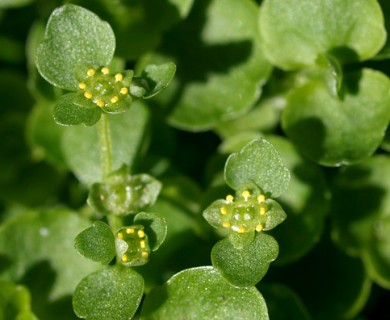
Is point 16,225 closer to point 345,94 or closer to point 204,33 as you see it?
point 204,33

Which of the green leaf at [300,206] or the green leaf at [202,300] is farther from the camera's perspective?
the green leaf at [300,206]

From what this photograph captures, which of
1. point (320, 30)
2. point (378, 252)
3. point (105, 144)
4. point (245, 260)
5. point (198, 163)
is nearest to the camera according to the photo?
point (245, 260)

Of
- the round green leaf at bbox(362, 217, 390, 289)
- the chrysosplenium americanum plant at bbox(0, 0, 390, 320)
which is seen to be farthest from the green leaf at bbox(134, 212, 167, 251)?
the round green leaf at bbox(362, 217, 390, 289)

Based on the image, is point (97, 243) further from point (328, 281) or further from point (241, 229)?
point (328, 281)

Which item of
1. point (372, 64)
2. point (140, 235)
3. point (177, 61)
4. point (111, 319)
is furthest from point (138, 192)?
point (372, 64)

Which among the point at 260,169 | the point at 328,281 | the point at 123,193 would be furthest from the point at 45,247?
the point at 328,281

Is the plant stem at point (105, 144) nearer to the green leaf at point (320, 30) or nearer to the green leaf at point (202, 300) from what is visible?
the green leaf at point (202, 300)

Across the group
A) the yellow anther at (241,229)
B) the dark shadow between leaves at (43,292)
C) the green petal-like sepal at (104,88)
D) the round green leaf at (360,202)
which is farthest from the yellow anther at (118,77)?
the round green leaf at (360,202)
